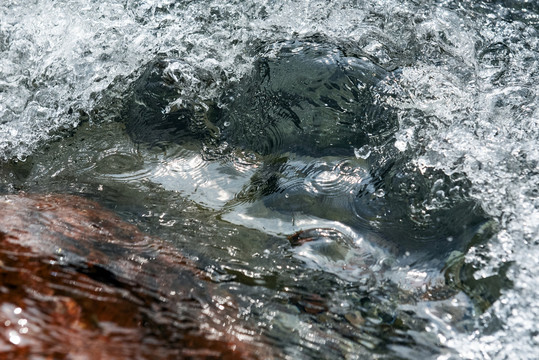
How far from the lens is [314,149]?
323 cm

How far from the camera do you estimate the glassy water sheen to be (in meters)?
2.21

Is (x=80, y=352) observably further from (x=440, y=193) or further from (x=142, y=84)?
(x=142, y=84)

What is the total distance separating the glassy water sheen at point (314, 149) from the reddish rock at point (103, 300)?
0.49ft

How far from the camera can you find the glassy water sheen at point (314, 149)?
2211 mm

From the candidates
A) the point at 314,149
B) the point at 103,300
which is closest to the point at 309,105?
the point at 314,149

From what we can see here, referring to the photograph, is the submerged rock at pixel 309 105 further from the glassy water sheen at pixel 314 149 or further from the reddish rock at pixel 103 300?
the reddish rock at pixel 103 300

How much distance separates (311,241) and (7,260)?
136 centimetres

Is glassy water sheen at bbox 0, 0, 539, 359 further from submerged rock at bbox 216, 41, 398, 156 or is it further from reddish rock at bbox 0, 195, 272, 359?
reddish rock at bbox 0, 195, 272, 359

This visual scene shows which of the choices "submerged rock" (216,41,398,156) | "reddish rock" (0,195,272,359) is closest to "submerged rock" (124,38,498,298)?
"submerged rock" (216,41,398,156)

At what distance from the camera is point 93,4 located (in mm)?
4152

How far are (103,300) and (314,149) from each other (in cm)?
167

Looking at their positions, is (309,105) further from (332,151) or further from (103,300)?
(103,300)

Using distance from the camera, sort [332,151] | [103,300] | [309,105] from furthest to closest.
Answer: [309,105]
[332,151]
[103,300]

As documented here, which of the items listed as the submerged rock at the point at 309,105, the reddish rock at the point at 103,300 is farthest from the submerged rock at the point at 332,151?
the reddish rock at the point at 103,300
